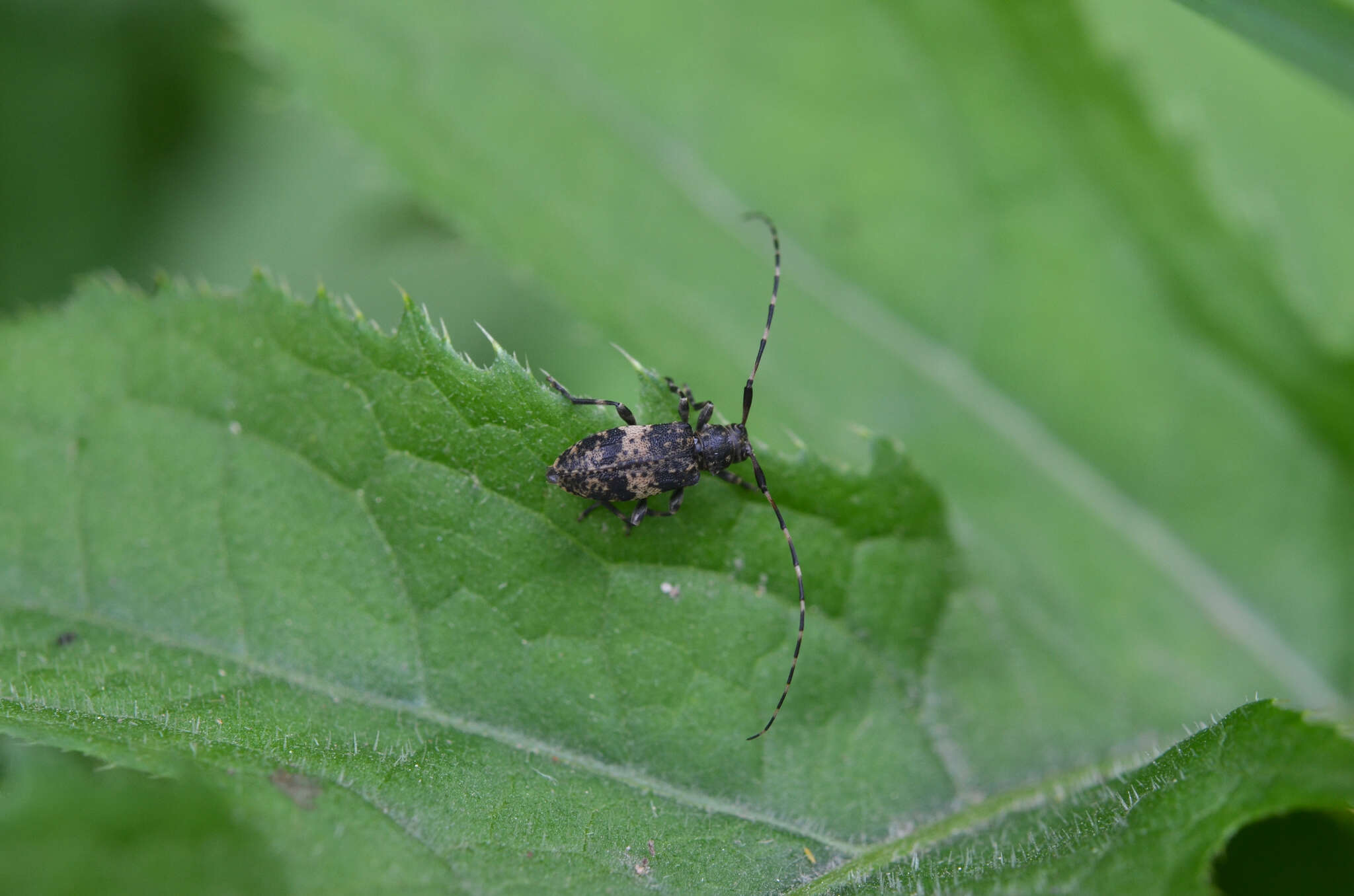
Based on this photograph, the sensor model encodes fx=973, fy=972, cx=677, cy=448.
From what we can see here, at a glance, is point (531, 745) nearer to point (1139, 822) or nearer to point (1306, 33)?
point (1139, 822)

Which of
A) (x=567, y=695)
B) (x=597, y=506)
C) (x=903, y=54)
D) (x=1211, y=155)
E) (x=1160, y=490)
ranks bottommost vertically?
(x=567, y=695)

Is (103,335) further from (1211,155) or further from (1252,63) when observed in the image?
(1252,63)

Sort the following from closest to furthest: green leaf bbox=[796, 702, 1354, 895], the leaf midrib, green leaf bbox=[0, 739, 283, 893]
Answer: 1. green leaf bbox=[0, 739, 283, 893]
2. green leaf bbox=[796, 702, 1354, 895]
3. the leaf midrib

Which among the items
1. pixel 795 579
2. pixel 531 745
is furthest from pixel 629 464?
pixel 531 745

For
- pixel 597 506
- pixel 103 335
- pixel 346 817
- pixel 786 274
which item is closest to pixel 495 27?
pixel 786 274

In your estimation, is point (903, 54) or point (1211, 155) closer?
point (1211, 155)

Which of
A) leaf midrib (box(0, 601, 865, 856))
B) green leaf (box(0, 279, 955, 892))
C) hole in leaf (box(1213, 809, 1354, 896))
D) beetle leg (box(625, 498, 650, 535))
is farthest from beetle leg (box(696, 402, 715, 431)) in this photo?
hole in leaf (box(1213, 809, 1354, 896))

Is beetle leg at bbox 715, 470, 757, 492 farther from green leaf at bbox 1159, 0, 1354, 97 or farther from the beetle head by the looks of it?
green leaf at bbox 1159, 0, 1354, 97
